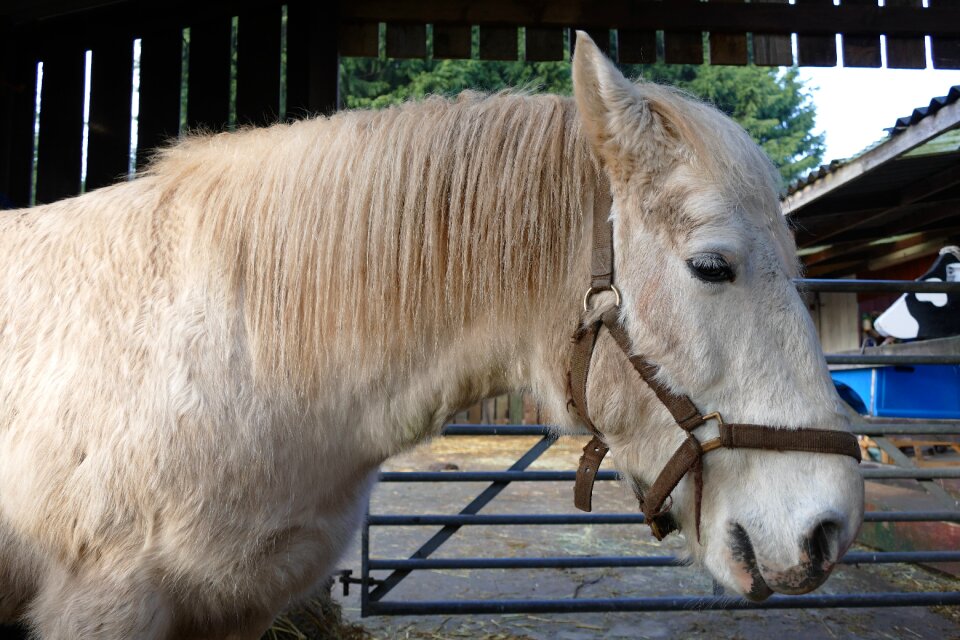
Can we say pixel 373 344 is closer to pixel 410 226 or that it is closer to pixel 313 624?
pixel 410 226

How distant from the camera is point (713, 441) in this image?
4.85 ft

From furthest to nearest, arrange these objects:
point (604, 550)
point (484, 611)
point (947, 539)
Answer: point (604, 550)
point (947, 539)
point (484, 611)

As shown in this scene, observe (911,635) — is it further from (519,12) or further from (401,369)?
(519,12)

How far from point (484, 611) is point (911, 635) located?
2544 mm

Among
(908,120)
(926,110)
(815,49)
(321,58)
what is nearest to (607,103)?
(321,58)

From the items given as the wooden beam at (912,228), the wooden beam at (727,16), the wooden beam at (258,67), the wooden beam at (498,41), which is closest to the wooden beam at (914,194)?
the wooden beam at (912,228)

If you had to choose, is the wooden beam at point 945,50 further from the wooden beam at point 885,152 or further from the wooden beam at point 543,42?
the wooden beam at point 543,42

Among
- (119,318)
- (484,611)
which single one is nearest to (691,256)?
(119,318)

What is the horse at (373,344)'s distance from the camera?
1492mm

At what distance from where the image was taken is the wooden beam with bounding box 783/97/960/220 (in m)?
4.59

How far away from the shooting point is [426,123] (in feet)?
5.78

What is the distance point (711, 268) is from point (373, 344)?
827 mm

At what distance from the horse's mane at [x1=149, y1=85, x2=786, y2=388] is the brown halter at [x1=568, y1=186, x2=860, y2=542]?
0.29 feet

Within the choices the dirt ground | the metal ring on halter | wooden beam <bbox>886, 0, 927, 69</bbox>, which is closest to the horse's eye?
the metal ring on halter
